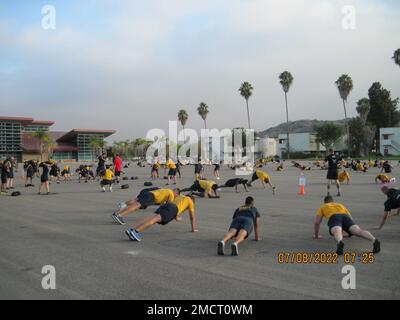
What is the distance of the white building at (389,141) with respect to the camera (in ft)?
249

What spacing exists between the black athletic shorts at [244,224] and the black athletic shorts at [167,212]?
4.70 feet

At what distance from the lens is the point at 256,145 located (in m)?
94.2

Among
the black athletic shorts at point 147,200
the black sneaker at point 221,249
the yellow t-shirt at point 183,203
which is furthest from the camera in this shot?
the black athletic shorts at point 147,200

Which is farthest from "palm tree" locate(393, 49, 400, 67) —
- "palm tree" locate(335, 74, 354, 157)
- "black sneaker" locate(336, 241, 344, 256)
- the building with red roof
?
the building with red roof

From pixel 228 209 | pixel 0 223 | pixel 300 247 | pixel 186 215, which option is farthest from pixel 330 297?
pixel 0 223

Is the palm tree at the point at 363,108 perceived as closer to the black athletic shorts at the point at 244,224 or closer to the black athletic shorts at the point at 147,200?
the black athletic shorts at the point at 147,200

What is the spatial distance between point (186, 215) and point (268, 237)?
10.8 feet

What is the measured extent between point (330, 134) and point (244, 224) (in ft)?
247

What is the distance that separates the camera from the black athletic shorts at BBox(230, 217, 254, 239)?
21.5 feet

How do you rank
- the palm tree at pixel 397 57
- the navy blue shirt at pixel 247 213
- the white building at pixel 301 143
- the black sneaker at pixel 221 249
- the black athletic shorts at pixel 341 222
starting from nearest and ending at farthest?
the black sneaker at pixel 221 249 → the black athletic shorts at pixel 341 222 → the navy blue shirt at pixel 247 213 → the palm tree at pixel 397 57 → the white building at pixel 301 143

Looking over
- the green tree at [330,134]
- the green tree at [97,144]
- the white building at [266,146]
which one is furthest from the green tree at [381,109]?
the green tree at [97,144]

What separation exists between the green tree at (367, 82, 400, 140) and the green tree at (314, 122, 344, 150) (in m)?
10.2

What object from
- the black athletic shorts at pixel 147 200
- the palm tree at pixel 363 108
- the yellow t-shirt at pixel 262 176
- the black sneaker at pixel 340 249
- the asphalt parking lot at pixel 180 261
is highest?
the palm tree at pixel 363 108

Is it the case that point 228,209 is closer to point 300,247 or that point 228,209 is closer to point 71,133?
point 300,247
